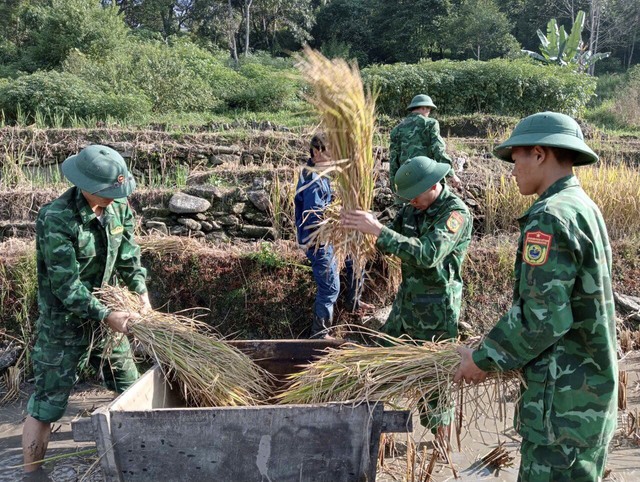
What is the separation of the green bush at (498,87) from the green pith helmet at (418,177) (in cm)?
1171

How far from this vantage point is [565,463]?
76.5 inches

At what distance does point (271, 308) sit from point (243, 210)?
5.05 ft

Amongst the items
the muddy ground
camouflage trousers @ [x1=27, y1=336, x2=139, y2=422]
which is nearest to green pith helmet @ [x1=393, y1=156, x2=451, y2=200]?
the muddy ground

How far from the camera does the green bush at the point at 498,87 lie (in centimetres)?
1420

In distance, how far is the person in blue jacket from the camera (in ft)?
12.0

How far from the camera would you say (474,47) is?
84.2 feet

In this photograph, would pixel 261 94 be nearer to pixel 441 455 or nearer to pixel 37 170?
pixel 37 170

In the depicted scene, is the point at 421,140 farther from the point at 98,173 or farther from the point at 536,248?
the point at 536,248

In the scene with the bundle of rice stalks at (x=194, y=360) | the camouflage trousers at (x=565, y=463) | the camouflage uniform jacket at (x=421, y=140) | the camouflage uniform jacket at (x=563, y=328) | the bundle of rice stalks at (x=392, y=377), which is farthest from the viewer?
the camouflage uniform jacket at (x=421, y=140)

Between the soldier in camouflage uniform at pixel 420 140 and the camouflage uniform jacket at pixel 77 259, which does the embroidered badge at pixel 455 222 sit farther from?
the soldier in camouflage uniform at pixel 420 140

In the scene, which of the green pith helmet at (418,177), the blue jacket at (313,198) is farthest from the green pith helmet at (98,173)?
the green pith helmet at (418,177)

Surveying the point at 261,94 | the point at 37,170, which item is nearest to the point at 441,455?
the point at 37,170

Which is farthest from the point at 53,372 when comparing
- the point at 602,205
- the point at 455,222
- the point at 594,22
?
the point at 594,22

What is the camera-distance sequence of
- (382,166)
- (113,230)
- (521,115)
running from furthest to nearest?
(521,115) < (382,166) < (113,230)
